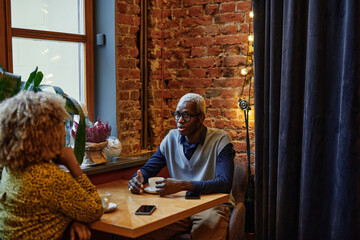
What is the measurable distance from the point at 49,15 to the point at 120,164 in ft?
3.75

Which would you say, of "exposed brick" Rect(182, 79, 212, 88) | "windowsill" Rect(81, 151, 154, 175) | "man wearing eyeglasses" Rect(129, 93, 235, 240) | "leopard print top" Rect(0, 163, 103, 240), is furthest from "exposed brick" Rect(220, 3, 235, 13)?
"leopard print top" Rect(0, 163, 103, 240)

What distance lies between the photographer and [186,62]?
354cm

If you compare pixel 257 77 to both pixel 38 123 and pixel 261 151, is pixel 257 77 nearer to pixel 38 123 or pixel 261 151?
pixel 261 151

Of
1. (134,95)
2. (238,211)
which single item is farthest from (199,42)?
(238,211)

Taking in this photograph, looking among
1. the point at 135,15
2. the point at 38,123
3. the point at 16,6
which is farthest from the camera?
the point at 135,15

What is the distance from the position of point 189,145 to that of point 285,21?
3.28ft

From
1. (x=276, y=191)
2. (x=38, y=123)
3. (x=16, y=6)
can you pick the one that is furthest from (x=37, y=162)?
(x=276, y=191)

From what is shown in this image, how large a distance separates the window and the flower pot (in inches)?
21.9

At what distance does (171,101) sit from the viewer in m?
3.61

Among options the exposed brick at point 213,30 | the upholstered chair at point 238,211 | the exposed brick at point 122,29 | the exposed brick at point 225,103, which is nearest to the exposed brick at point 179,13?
the exposed brick at point 213,30

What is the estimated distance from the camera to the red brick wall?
3.23 meters

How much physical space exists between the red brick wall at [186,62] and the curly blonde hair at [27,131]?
153cm

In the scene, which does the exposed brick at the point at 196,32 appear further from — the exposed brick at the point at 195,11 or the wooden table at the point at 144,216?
the wooden table at the point at 144,216

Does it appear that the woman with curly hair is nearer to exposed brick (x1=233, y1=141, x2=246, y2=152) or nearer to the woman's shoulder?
the woman's shoulder
